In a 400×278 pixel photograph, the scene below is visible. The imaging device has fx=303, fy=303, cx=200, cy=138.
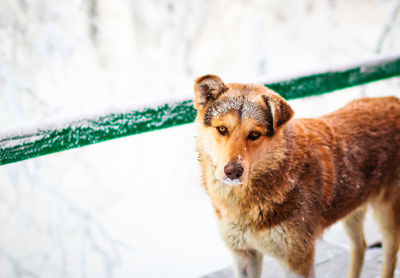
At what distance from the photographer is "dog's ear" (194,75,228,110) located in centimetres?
176

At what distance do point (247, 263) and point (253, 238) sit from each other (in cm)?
34

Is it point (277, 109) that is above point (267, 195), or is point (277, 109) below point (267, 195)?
above

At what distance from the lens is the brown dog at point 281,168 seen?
1703 mm

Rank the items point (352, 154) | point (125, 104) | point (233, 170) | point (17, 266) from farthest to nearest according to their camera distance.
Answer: point (17, 266)
point (125, 104)
point (352, 154)
point (233, 170)

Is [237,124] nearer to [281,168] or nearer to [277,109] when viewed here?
[277,109]

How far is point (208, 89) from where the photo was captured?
5.96 ft

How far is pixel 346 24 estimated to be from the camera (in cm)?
994

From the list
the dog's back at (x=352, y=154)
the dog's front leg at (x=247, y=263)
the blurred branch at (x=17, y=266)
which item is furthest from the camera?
the blurred branch at (x=17, y=266)

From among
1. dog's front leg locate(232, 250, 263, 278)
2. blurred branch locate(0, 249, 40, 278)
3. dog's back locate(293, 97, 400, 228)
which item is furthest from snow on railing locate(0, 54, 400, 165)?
blurred branch locate(0, 249, 40, 278)

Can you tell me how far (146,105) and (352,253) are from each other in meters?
1.95

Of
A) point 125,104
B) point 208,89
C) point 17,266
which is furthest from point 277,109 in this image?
point 17,266

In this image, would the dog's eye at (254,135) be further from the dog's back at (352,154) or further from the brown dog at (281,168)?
the dog's back at (352,154)

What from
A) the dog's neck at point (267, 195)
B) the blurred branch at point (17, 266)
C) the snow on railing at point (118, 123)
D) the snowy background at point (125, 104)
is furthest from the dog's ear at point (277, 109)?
the blurred branch at point (17, 266)

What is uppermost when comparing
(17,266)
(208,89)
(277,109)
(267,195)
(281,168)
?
(208,89)
